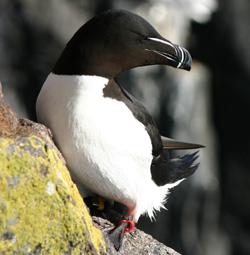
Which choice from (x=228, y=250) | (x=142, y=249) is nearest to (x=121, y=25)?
(x=142, y=249)

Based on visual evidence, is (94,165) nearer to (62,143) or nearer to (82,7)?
(62,143)

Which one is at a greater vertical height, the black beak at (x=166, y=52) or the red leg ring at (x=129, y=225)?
the black beak at (x=166, y=52)

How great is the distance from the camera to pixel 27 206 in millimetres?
3803

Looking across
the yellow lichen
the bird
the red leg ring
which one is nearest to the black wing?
the bird

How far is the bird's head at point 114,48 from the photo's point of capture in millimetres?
4535

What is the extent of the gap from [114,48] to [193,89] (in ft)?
29.3

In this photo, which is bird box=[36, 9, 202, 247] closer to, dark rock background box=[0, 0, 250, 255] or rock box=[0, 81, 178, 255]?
rock box=[0, 81, 178, 255]

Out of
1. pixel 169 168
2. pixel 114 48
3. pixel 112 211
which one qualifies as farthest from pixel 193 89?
pixel 114 48

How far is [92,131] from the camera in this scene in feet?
14.4

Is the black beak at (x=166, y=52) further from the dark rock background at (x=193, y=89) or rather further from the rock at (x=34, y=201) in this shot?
the dark rock background at (x=193, y=89)

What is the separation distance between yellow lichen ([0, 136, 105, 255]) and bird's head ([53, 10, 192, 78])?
0.63 m

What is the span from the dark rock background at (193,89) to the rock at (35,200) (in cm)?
769

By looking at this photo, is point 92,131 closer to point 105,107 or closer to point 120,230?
point 105,107

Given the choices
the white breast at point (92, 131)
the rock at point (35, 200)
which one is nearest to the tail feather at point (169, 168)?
the white breast at point (92, 131)
